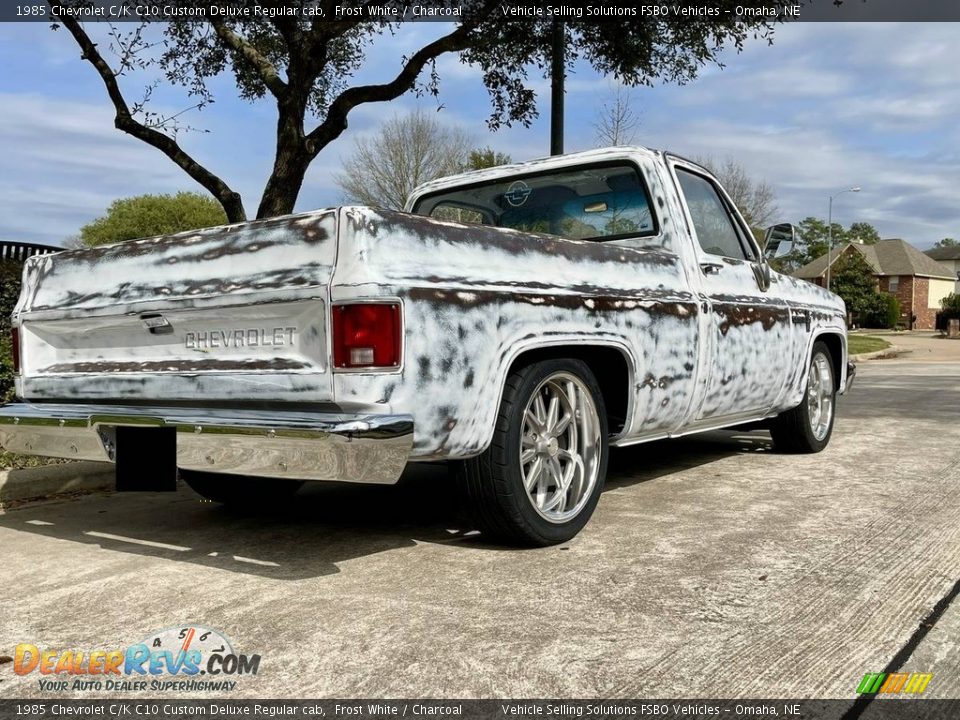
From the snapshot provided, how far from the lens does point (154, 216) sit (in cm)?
4406

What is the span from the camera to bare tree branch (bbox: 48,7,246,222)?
10828 mm

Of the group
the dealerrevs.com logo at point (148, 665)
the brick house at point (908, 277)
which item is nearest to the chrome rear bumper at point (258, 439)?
the dealerrevs.com logo at point (148, 665)

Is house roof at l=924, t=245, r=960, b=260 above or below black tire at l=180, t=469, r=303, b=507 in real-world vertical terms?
above

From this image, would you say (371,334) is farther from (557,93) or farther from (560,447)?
(557,93)

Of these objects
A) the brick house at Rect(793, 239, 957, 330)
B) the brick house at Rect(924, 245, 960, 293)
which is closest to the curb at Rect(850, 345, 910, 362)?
the brick house at Rect(793, 239, 957, 330)

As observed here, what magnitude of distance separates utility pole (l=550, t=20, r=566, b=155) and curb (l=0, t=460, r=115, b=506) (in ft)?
23.4

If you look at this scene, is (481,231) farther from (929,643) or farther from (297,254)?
(929,643)

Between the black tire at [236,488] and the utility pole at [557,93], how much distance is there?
727cm

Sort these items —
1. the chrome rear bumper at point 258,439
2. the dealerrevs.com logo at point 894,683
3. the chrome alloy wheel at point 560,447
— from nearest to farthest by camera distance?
1. the dealerrevs.com logo at point 894,683
2. the chrome rear bumper at point 258,439
3. the chrome alloy wheel at point 560,447

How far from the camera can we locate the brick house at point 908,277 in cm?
5925

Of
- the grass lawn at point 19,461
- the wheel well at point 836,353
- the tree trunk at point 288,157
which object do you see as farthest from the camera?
the tree trunk at point 288,157

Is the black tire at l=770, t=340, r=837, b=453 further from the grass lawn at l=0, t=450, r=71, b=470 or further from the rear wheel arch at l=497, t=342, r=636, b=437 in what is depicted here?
the grass lawn at l=0, t=450, r=71, b=470

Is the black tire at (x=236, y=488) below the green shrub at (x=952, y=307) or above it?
below

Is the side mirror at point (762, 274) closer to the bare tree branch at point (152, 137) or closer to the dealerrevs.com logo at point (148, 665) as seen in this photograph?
the dealerrevs.com logo at point (148, 665)
